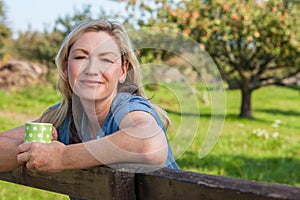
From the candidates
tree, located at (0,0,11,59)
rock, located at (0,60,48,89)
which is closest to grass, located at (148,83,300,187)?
rock, located at (0,60,48,89)

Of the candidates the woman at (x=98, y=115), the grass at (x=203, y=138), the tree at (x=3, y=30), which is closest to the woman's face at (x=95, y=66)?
the woman at (x=98, y=115)

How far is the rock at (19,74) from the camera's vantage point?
16.4 metres

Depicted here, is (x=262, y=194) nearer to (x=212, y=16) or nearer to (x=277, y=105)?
(x=212, y=16)

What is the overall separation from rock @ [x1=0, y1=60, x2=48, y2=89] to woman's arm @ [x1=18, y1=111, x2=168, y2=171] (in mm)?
15013

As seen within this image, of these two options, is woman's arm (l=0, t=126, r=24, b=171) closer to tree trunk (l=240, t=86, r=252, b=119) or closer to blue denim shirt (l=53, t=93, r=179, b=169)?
blue denim shirt (l=53, t=93, r=179, b=169)

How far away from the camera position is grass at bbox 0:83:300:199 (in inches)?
62.9

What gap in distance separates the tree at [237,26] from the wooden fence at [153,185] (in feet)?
33.3

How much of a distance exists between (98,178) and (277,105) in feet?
65.1

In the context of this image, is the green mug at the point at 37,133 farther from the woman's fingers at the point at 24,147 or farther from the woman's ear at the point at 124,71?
the woman's ear at the point at 124,71

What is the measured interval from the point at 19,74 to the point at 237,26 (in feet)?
24.1

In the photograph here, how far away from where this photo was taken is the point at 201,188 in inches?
50.6

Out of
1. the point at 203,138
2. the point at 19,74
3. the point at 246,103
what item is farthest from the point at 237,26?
the point at 203,138

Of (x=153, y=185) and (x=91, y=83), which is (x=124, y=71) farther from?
(x=153, y=185)

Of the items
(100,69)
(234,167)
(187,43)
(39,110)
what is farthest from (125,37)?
(39,110)
